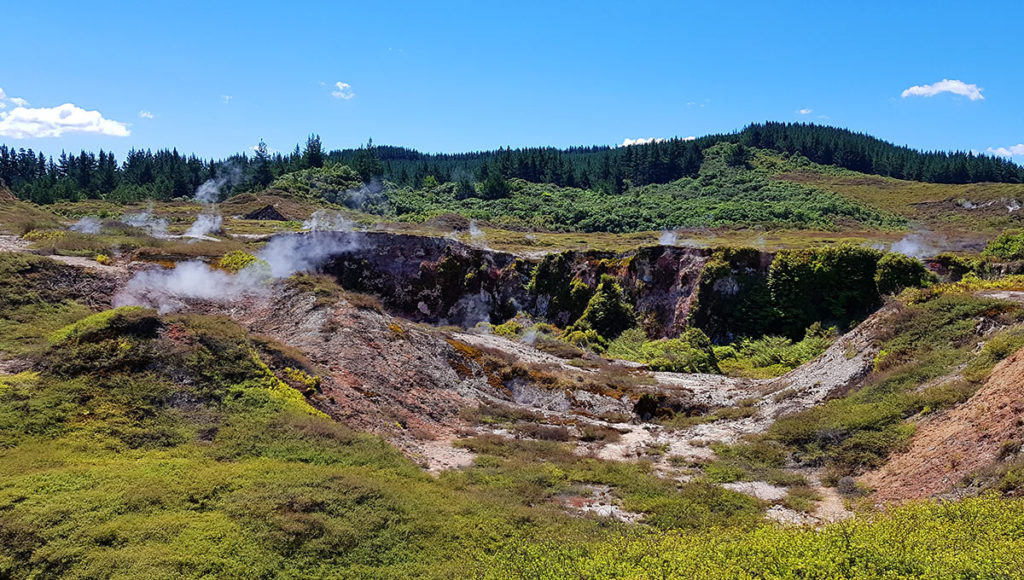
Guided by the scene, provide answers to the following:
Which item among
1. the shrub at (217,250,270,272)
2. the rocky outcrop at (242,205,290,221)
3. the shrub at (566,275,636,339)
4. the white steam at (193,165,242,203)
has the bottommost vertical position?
the shrub at (566,275,636,339)

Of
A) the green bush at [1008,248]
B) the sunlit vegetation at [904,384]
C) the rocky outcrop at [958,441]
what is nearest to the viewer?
the rocky outcrop at [958,441]

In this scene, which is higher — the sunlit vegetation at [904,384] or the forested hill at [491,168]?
the forested hill at [491,168]

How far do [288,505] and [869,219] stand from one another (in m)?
91.4

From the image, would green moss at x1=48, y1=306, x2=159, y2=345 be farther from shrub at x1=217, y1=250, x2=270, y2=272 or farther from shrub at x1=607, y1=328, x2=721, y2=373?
shrub at x1=607, y1=328, x2=721, y2=373

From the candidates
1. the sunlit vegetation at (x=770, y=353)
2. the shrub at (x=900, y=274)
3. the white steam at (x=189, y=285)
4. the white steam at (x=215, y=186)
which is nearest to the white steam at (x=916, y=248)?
the shrub at (x=900, y=274)

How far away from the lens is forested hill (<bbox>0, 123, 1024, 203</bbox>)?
3986 inches

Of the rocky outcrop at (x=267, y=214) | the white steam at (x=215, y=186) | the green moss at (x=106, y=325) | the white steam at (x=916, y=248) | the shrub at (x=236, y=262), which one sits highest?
the white steam at (x=215, y=186)

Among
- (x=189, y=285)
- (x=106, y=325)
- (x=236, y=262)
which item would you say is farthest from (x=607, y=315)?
(x=106, y=325)

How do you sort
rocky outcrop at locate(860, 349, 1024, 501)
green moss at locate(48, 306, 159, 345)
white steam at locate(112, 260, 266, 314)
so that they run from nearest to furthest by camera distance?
rocky outcrop at locate(860, 349, 1024, 501), green moss at locate(48, 306, 159, 345), white steam at locate(112, 260, 266, 314)

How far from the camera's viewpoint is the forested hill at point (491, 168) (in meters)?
101

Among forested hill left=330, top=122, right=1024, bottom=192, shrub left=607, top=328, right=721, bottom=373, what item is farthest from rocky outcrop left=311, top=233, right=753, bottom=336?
forested hill left=330, top=122, right=1024, bottom=192

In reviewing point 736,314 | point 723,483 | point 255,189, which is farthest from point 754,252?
point 255,189

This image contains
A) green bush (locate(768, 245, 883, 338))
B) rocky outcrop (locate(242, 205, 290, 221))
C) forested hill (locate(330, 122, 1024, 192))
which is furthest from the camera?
forested hill (locate(330, 122, 1024, 192))

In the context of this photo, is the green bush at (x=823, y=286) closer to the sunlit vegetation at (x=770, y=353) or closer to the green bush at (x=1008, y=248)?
the sunlit vegetation at (x=770, y=353)
